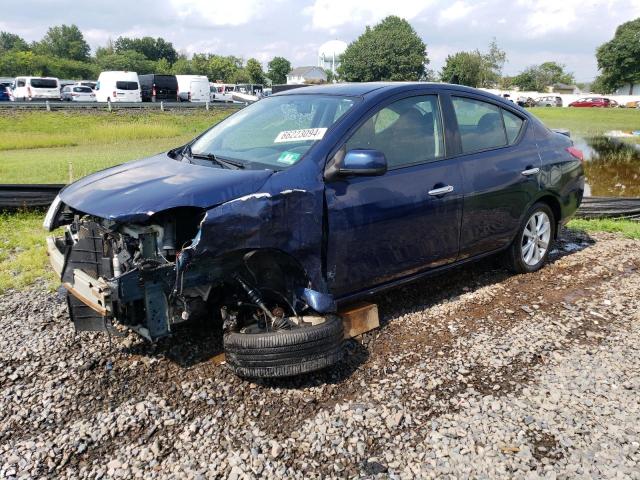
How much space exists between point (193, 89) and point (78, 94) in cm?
819

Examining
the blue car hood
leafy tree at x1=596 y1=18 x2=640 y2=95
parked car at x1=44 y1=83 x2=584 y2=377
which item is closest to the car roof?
parked car at x1=44 y1=83 x2=584 y2=377

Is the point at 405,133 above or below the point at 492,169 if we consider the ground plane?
above

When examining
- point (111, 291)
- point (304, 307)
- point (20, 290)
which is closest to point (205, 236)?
point (111, 291)

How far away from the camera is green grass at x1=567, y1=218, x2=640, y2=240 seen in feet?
24.3

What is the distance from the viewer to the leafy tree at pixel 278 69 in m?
110

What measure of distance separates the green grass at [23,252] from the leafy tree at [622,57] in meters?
87.5

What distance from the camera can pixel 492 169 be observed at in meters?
4.72

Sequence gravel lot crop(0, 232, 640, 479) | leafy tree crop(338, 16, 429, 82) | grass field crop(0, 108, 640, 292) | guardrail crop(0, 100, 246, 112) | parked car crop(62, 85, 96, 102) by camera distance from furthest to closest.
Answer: leafy tree crop(338, 16, 429, 82)
parked car crop(62, 85, 96, 102)
guardrail crop(0, 100, 246, 112)
grass field crop(0, 108, 640, 292)
gravel lot crop(0, 232, 640, 479)

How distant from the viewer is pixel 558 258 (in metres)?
6.11

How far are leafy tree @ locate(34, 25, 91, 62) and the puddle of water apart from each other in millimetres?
104963

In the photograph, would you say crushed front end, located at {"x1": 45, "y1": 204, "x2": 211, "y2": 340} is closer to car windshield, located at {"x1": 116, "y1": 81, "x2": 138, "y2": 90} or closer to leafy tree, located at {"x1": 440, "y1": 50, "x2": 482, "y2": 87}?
car windshield, located at {"x1": 116, "y1": 81, "x2": 138, "y2": 90}

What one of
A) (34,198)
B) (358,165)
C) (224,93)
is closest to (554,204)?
(358,165)

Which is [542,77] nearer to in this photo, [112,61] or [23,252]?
[112,61]

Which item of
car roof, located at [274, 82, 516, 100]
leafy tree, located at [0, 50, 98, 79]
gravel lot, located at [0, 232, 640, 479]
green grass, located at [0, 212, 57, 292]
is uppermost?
leafy tree, located at [0, 50, 98, 79]
